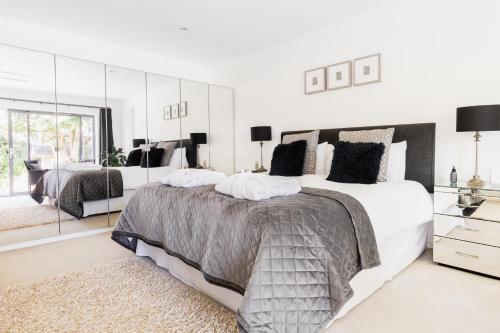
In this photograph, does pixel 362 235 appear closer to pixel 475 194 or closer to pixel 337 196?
pixel 337 196

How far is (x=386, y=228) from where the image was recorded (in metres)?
2.02

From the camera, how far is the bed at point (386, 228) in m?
1.92

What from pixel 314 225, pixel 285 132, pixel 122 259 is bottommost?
pixel 122 259

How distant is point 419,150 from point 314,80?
1.59 meters

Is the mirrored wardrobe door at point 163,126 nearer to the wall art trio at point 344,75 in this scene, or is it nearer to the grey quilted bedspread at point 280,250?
the wall art trio at point 344,75

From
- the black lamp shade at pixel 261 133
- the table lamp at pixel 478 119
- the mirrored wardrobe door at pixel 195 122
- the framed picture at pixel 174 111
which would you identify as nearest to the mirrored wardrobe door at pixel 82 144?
the framed picture at pixel 174 111

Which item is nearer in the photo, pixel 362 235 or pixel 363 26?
pixel 362 235

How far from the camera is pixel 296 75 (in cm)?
415

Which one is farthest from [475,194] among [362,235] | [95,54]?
[95,54]

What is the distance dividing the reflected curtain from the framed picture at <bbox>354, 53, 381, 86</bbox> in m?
3.12

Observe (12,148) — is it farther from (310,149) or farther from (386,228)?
(386,228)

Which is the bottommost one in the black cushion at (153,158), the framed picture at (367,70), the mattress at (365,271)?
the mattress at (365,271)

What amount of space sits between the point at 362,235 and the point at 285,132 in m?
2.64

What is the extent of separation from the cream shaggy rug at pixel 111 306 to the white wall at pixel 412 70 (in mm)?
2563
